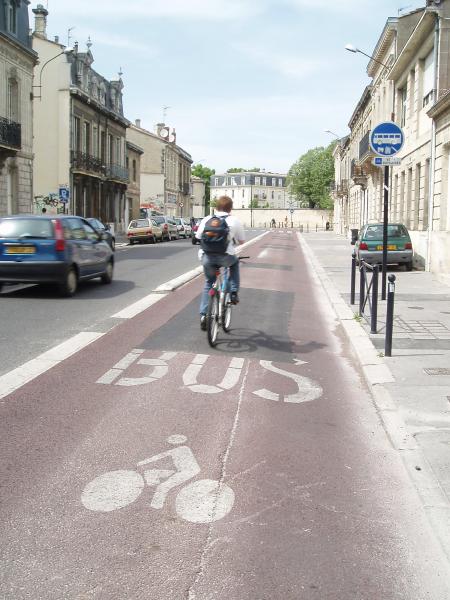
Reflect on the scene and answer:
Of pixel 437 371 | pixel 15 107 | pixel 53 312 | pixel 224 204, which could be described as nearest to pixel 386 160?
pixel 224 204

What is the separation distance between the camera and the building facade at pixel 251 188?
570ft

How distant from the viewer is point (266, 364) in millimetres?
7527

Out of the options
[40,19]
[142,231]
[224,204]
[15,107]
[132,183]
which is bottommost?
[142,231]

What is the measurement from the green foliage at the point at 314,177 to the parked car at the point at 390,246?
317ft

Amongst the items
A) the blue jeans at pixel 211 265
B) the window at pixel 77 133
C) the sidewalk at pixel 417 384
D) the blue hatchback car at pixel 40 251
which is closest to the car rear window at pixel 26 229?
the blue hatchback car at pixel 40 251

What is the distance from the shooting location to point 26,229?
12922 mm

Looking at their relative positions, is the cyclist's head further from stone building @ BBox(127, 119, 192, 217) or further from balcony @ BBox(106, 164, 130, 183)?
stone building @ BBox(127, 119, 192, 217)

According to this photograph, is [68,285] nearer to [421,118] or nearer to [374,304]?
[374,304]

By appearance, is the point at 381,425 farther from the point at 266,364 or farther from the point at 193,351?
the point at 193,351

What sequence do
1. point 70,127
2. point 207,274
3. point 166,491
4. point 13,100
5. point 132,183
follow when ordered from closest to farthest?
point 166,491, point 207,274, point 13,100, point 70,127, point 132,183

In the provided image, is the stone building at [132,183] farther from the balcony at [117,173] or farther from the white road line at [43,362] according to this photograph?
the white road line at [43,362]

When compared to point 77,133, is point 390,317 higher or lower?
lower

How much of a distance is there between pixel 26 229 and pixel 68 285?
130cm

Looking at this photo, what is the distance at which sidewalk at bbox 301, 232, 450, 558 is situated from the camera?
14.1 ft
